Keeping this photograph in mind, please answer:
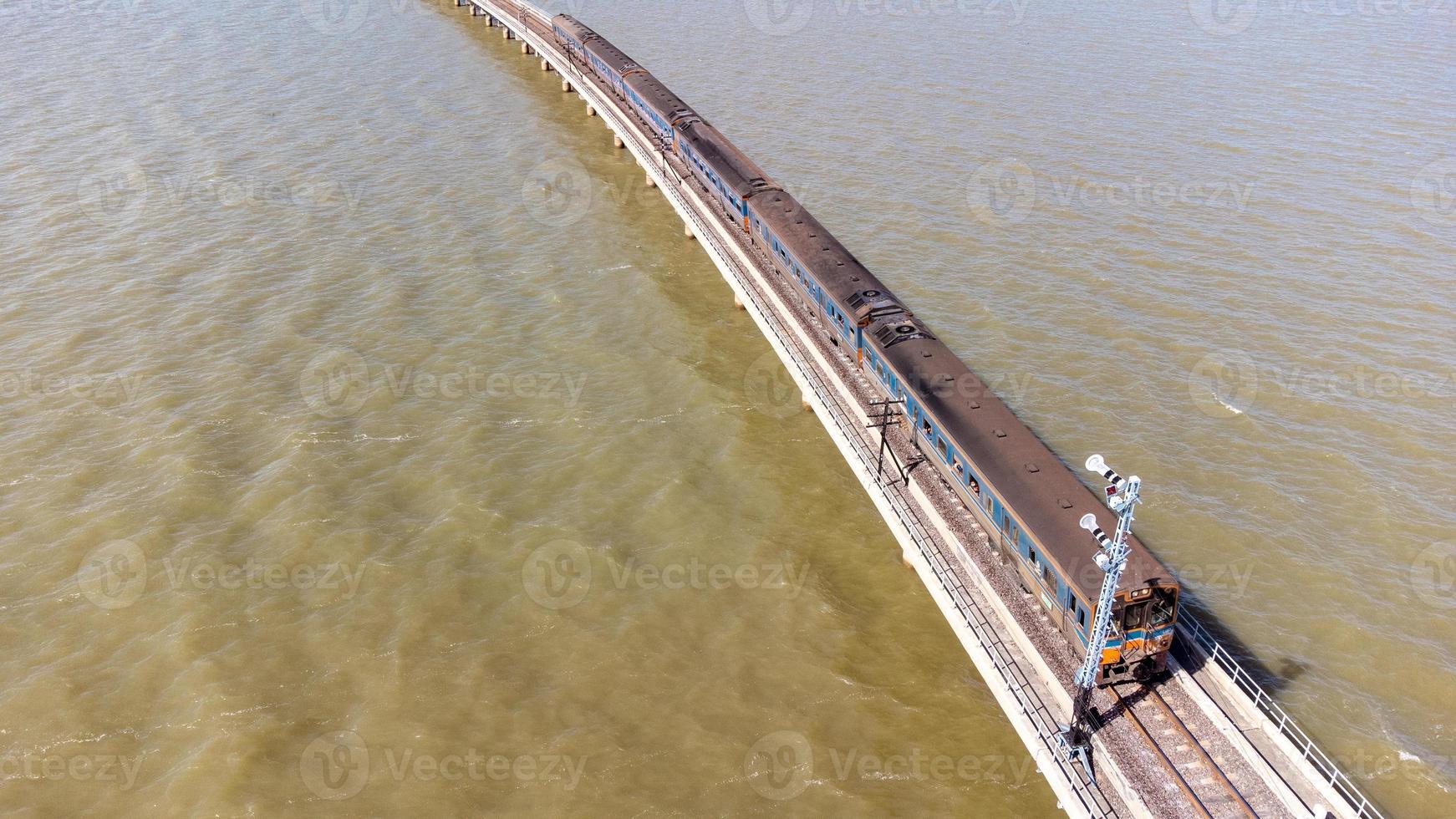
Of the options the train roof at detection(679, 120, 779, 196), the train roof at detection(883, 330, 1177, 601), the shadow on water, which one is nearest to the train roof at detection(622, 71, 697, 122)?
the train roof at detection(679, 120, 779, 196)

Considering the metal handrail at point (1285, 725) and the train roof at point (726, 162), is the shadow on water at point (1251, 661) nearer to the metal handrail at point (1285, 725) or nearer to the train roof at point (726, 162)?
the metal handrail at point (1285, 725)

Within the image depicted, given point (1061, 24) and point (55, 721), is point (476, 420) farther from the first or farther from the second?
point (1061, 24)

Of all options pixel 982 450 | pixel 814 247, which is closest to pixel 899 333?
pixel 982 450

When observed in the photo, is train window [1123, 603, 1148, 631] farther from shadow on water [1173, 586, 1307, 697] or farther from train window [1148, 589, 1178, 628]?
shadow on water [1173, 586, 1307, 697]

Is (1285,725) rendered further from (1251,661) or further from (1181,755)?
(1181,755)

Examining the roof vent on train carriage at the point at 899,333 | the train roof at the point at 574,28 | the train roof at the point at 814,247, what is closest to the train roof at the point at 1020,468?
the roof vent on train carriage at the point at 899,333

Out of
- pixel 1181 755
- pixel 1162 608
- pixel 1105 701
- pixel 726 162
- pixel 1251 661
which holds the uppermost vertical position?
pixel 726 162
